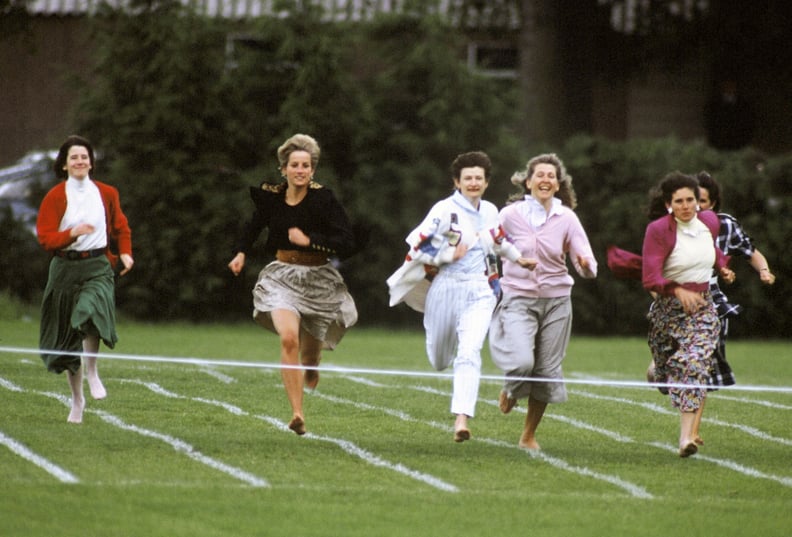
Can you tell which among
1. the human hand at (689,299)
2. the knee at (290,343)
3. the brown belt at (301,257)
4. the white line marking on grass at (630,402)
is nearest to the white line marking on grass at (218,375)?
the white line marking on grass at (630,402)

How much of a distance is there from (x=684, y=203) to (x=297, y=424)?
2959mm

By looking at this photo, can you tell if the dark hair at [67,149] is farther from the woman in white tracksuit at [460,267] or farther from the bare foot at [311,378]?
the woman in white tracksuit at [460,267]

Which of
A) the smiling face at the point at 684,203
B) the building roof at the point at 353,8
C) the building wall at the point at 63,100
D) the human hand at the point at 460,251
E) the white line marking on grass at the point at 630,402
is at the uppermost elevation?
the building roof at the point at 353,8

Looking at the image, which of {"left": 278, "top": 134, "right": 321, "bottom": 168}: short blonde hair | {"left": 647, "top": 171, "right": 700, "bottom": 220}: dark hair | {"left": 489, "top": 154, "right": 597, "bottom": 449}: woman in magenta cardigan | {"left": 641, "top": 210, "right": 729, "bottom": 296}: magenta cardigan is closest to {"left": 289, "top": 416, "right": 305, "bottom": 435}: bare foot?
{"left": 489, "top": 154, "right": 597, "bottom": 449}: woman in magenta cardigan

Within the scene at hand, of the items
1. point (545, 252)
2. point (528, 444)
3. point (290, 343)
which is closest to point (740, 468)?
point (528, 444)

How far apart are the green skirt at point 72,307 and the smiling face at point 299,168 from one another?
1569mm

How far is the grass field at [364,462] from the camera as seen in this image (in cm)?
764

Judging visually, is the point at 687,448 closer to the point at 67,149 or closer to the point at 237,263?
the point at 237,263

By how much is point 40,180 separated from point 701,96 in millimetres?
14137

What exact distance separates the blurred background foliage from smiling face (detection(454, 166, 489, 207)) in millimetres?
11791

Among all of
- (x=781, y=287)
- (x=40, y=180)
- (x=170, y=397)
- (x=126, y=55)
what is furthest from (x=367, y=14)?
(x=170, y=397)

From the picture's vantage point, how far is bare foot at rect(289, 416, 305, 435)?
33.0ft

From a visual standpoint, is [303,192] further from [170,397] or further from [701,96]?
[701,96]

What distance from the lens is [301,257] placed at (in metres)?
10.7
